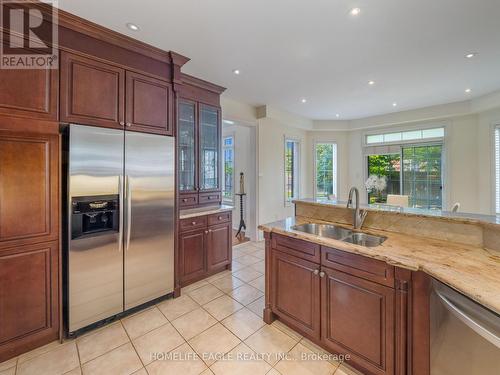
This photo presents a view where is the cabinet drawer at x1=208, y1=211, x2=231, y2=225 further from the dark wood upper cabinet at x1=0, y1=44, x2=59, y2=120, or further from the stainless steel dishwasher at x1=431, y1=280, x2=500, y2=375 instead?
the stainless steel dishwasher at x1=431, y1=280, x2=500, y2=375

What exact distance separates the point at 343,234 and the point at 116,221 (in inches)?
86.4

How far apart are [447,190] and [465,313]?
505 centimetres

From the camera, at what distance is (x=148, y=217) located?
7.68ft

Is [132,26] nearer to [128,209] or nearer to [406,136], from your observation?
[128,209]

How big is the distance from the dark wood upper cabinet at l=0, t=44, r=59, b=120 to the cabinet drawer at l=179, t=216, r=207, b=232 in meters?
1.59

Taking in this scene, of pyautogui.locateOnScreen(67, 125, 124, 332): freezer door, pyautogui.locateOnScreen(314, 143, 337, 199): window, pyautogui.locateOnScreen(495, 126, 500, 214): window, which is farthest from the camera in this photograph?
pyautogui.locateOnScreen(314, 143, 337, 199): window

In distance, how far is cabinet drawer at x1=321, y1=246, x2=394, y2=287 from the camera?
4.64 feet

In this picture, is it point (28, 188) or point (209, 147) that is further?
point (209, 147)

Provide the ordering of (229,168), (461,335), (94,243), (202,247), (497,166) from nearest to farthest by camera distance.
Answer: (461,335)
(94,243)
(202,247)
(497,166)
(229,168)

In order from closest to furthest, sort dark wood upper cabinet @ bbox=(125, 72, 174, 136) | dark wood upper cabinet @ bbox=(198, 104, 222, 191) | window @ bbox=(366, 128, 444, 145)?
1. dark wood upper cabinet @ bbox=(125, 72, 174, 136)
2. dark wood upper cabinet @ bbox=(198, 104, 222, 191)
3. window @ bbox=(366, 128, 444, 145)

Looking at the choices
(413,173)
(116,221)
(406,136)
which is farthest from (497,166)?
(116,221)

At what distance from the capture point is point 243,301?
257cm

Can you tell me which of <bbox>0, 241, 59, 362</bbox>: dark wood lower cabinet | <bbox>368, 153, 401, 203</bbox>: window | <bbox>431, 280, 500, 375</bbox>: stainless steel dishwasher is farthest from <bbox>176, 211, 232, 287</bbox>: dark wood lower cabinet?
<bbox>368, 153, 401, 203</bbox>: window

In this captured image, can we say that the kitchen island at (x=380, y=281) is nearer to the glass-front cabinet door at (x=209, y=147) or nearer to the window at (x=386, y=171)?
the glass-front cabinet door at (x=209, y=147)
